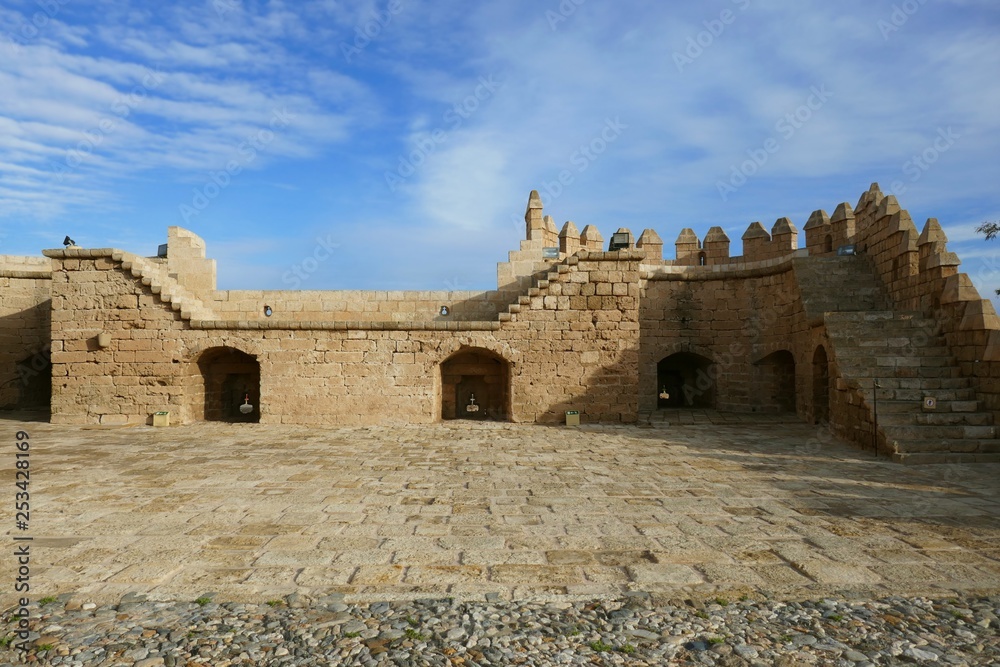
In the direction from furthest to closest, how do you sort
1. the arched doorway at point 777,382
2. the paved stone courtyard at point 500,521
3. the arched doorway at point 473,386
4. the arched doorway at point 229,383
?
the arched doorway at point 777,382
the arched doorway at point 473,386
the arched doorway at point 229,383
the paved stone courtyard at point 500,521

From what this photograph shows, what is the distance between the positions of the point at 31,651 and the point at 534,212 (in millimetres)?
13400

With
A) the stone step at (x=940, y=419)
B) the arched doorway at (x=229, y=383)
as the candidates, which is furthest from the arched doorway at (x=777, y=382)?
the arched doorway at (x=229, y=383)

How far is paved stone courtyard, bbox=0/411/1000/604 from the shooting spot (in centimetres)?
418

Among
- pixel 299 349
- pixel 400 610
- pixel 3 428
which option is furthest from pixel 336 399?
pixel 400 610

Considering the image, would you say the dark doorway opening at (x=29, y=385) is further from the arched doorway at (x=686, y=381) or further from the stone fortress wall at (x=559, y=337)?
the arched doorway at (x=686, y=381)

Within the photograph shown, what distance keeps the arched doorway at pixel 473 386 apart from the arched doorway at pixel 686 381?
16.9 feet

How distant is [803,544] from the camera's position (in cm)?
491

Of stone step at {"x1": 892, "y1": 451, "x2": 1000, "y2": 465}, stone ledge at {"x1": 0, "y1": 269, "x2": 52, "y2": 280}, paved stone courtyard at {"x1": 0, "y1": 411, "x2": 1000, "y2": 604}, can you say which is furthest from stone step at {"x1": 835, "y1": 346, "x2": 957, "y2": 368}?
stone ledge at {"x1": 0, "y1": 269, "x2": 52, "y2": 280}

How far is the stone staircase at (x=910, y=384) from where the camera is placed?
27.8 feet

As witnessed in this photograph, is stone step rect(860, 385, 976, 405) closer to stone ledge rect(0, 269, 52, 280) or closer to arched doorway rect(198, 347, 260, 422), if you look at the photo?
arched doorway rect(198, 347, 260, 422)

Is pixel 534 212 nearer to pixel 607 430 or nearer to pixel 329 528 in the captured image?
pixel 607 430

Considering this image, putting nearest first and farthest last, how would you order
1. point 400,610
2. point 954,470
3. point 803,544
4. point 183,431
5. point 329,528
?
point 400,610 < point 803,544 < point 329,528 < point 954,470 < point 183,431

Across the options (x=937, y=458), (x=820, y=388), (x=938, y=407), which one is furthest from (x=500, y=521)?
(x=820, y=388)

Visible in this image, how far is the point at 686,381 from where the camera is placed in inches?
685
